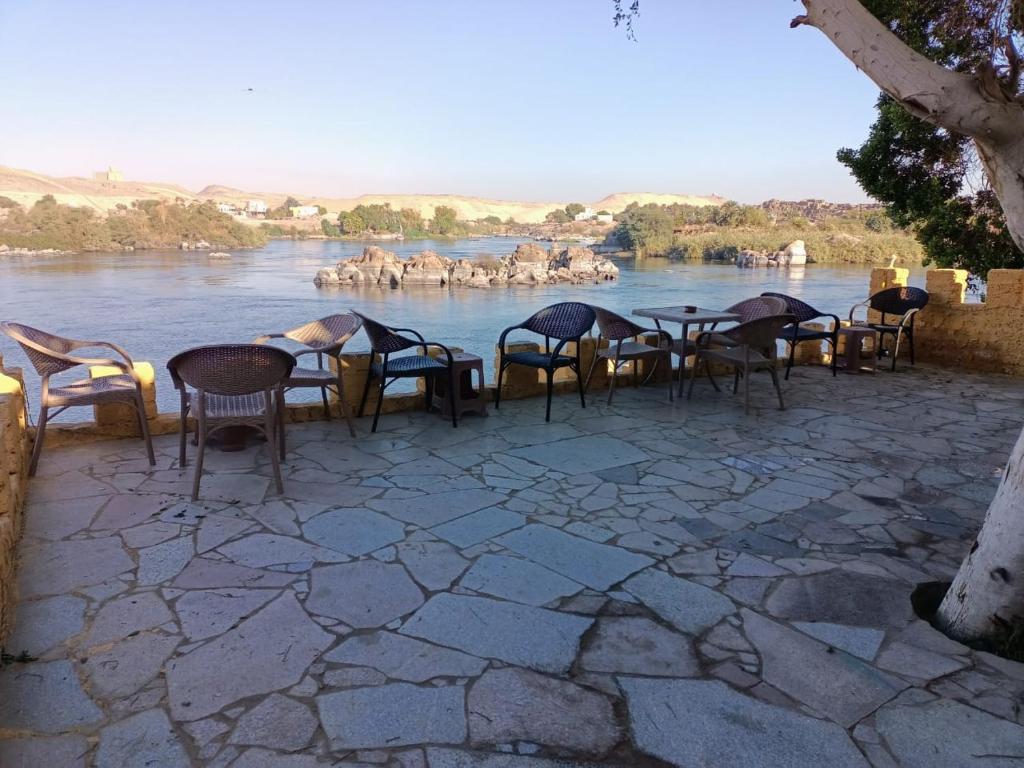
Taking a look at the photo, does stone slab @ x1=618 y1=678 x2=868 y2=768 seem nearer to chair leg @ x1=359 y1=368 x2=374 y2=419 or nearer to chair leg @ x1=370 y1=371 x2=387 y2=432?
chair leg @ x1=370 y1=371 x2=387 y2=432

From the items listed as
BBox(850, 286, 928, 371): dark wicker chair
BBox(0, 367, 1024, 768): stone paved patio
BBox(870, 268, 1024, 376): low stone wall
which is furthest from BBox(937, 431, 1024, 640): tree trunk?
BBox(870, 268, 1024, 376): low stone wall

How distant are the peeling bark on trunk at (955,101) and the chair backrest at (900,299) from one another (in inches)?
206

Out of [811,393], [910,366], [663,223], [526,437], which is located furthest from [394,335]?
[663,223]

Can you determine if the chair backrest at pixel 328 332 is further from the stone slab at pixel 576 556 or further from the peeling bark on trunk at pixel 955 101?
the peeling bark on trunk at pixel 955 101

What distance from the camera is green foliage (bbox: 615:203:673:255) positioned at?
60.6m

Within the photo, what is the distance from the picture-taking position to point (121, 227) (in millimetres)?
56406

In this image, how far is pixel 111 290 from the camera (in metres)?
33.9

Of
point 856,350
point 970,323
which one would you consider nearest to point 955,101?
point 856,350

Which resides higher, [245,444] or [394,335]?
[394,335]

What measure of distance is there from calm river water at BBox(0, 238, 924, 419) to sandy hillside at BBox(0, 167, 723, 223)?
88.9 feet

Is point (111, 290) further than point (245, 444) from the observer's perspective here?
Yes

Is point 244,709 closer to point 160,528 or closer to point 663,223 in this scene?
point 160,528

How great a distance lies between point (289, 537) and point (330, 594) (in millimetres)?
503

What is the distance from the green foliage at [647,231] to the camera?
60562 millimetres
